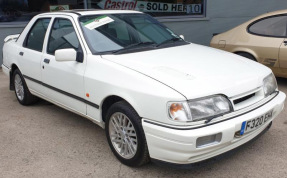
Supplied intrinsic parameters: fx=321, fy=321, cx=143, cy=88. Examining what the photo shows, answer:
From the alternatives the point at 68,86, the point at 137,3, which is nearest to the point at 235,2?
the point at 137,3

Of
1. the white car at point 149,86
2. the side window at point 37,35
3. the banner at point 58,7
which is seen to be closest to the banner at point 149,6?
the banner at point 58,7

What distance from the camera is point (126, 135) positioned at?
3.14 metres

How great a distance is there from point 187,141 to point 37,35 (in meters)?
3.05

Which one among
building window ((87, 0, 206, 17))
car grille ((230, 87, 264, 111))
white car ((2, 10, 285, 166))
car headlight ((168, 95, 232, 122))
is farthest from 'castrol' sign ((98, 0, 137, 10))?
car headlight ((168, 95, 232, 122))

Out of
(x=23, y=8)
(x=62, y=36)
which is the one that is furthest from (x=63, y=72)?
(x=23, y=8)

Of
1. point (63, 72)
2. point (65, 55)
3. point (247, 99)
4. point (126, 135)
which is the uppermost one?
point (65, 55)

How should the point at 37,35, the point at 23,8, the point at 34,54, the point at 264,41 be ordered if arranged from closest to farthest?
the point at 34,54 → the point at 37,35 → the point at 264,41 → the point at 23,8

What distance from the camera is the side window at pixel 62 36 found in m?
3.85

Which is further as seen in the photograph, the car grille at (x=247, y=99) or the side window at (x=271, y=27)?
the side window at (x=271, y=27)

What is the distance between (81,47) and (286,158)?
2.47m

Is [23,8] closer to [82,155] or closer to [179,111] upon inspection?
[82,155]

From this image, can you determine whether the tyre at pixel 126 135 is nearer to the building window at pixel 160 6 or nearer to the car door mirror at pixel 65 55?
the car door mirror at pixel 65 55

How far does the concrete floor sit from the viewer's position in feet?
10.1

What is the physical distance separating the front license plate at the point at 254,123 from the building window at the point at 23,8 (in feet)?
21.9
